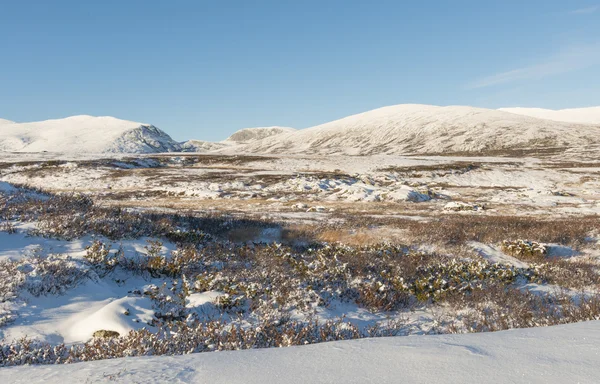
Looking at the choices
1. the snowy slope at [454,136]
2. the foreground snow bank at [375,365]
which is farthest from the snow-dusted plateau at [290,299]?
the snowy slope at [454,136]

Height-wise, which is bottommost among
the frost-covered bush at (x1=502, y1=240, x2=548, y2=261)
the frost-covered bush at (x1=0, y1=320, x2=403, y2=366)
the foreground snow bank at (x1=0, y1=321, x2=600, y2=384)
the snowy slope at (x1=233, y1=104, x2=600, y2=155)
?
the frost-covered bush at (x1=502, y1=240, x2=548, y2=261)

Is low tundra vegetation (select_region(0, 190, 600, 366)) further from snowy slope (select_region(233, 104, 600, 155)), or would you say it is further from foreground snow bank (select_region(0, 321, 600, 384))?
snowy slope (select_region(233, 104, 600, 155))

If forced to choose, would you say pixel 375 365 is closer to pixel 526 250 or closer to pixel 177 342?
pixel 177 342

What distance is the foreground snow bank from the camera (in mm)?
3326

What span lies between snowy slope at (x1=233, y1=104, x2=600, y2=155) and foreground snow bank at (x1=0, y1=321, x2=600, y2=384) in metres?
150

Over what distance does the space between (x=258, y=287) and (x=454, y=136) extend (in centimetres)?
16908

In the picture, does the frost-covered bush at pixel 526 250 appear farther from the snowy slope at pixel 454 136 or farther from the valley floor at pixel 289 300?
the snowy slope at pixel 454 136

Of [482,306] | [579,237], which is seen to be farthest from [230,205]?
[482,306]

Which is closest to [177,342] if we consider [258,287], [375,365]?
[258,287]

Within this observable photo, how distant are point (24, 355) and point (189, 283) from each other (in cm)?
391

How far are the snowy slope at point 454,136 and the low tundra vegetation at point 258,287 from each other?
14282 cm

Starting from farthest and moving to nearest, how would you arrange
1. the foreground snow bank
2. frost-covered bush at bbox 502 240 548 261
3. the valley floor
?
frost-covered bush at bbox 502 240 548 261 < the valley floor < the foreground snow bank

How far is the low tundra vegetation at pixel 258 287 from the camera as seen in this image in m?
5.80

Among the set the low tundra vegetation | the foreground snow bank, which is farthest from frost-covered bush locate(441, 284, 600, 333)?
the foreground snow bank
